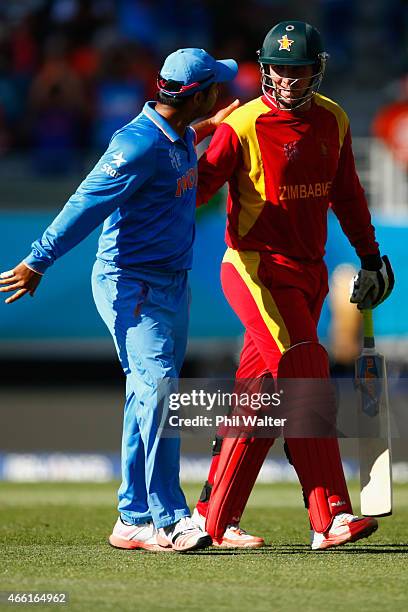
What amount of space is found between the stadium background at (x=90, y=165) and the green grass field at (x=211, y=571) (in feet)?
10.6

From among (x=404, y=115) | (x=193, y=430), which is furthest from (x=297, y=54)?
(x=404, y=115)

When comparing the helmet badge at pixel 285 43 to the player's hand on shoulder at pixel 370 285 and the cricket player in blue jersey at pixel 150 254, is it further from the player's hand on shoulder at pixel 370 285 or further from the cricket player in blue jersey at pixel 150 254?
the player's hand on shoulder at pixel 370 285

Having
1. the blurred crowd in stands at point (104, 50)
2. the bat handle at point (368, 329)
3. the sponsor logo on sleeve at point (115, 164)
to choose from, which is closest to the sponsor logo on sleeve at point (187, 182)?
the sponsor logo on sleeve at point (115, 164)

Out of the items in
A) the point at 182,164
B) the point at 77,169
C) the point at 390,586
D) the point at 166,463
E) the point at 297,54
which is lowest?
the point at 390,586

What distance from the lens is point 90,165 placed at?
45.1 feet

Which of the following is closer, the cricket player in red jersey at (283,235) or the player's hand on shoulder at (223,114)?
the cricket player in red jersey at (283,235)

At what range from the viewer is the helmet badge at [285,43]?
5520 mm

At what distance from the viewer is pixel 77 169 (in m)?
13.9

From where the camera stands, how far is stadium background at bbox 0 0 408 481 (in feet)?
38.7

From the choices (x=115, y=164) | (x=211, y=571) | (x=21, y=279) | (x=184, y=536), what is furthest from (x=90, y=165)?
(x=211, y=571)

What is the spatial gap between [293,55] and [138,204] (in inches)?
35.4

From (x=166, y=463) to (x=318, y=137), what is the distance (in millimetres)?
1508

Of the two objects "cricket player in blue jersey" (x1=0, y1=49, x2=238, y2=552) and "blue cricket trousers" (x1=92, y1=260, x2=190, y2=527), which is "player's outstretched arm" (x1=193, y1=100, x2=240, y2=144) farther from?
"blue cricket trousers" (x1=92, y1=260, x2=190, y2=527)

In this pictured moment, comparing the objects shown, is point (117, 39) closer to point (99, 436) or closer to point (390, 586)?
point (99, 436)
